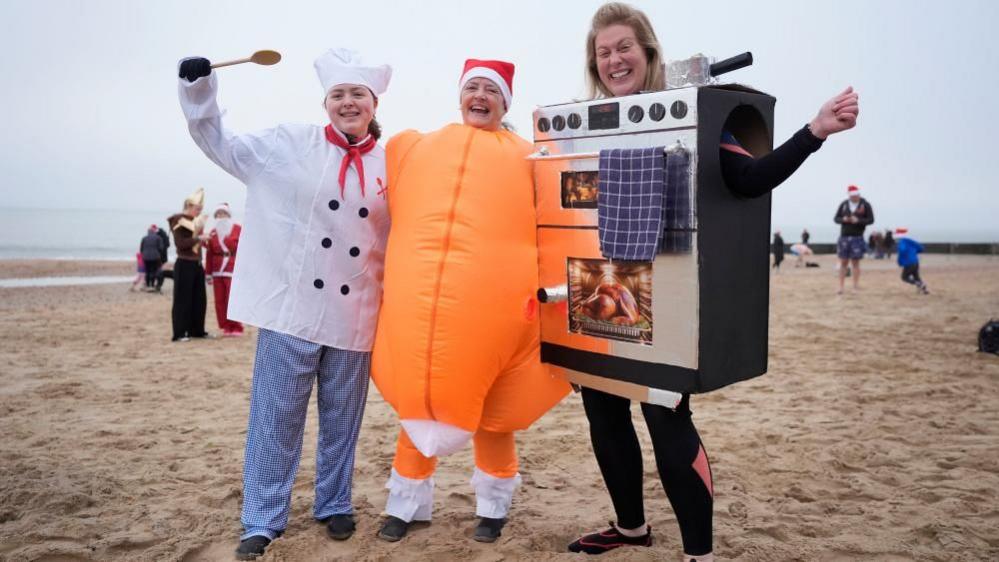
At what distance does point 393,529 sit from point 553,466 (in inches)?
50.0

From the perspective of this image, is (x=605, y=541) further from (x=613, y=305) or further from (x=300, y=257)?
(x=300, y=257)

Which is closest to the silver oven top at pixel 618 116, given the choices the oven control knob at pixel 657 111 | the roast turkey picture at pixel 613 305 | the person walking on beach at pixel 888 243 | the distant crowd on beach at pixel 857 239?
the oven control knob at pixel 657 111

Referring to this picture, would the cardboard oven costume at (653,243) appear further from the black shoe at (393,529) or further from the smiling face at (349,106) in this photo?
the black shoe at (393,529)

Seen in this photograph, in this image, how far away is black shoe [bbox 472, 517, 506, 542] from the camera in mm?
2803

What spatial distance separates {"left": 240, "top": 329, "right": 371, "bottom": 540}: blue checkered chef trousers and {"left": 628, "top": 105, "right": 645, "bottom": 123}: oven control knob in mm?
1469

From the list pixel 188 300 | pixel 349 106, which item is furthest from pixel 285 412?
pixel 188 300

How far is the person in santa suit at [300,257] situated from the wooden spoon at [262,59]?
228mm

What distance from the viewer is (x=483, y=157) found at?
7.91ft

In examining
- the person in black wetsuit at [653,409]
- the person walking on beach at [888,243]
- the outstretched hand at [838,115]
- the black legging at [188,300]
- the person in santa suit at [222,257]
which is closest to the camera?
the outstretched hand at [838,115]

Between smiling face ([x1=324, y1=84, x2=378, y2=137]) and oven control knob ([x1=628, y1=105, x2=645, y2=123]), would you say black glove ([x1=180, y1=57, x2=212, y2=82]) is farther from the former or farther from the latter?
oven control knob ([x1=628, y1=105, x2=645, y2=123])

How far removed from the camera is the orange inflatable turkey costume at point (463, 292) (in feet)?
7.61

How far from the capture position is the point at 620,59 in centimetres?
233

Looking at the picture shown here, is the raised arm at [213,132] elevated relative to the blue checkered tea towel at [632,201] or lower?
elevated

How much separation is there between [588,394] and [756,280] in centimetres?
73
